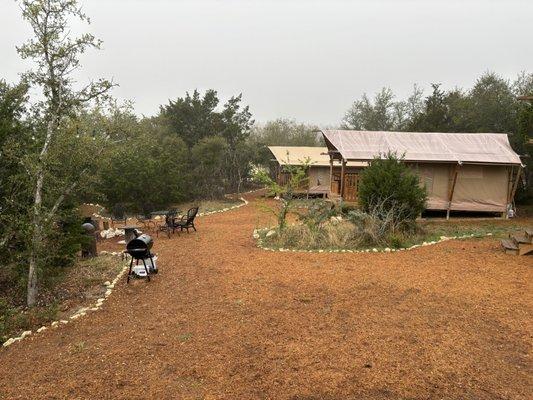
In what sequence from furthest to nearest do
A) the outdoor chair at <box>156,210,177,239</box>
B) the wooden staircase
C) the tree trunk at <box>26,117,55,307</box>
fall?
the outdoor chair at <box>156,210,177,239</box>
the wooden staircase
the tree trunk at <box>26,117,55,307</box>

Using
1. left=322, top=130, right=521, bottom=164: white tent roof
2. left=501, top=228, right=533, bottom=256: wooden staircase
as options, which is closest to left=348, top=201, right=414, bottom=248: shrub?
left=501, top=228, right=533, bottom=256: wooden staircase

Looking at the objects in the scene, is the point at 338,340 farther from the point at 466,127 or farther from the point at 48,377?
the point at 466,127

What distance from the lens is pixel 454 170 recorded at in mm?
14617

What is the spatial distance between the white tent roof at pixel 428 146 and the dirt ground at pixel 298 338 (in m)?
7.51

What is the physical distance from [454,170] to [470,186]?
1071 mm

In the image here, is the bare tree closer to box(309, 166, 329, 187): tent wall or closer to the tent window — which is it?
the tent window

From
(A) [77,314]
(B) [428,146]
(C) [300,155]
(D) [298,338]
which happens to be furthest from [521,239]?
(C) [300,155]

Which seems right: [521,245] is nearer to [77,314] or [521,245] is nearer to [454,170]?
[454,170]

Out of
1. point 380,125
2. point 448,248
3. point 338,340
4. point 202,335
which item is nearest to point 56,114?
point 202,335

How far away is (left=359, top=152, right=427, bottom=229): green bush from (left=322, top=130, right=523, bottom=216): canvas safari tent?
11.5ft

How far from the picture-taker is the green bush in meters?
10.4

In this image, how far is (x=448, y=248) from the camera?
30.5 ft

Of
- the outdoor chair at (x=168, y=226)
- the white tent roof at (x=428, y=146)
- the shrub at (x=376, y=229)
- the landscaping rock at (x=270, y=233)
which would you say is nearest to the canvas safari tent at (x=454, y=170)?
the white tent roof at (x=428, y=146)

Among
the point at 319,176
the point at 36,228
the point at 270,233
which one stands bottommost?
the point at 270,233
